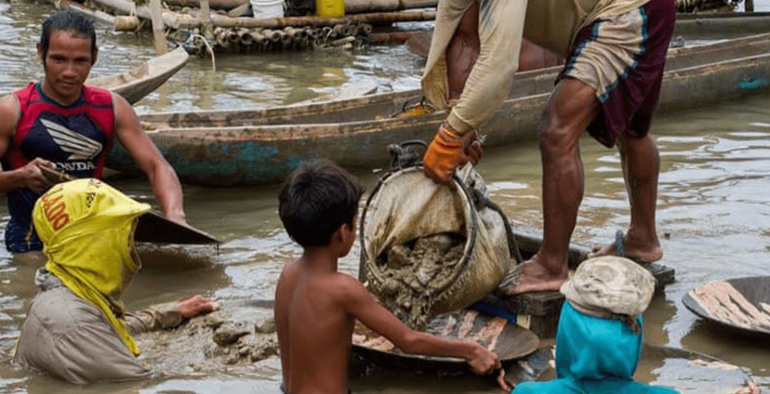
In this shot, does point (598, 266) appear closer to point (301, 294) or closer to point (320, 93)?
point (301, 294)

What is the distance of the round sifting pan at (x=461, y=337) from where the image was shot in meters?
4.60

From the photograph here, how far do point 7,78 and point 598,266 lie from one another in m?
10.1

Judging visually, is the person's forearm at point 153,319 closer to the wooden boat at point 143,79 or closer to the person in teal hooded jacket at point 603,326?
the person in teal hooded jacket at point 603,326

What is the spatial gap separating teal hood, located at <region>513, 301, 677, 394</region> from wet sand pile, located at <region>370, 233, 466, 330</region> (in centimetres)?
166

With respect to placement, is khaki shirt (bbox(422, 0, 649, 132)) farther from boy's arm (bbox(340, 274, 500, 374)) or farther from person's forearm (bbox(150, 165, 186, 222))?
person's forearm (bbox(150, 165, 186, 222))

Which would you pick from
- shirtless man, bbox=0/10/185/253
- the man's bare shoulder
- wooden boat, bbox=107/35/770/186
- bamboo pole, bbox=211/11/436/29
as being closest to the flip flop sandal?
shirtless man, bbox=0/10/185/253

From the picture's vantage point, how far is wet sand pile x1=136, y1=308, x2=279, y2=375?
4859 mm

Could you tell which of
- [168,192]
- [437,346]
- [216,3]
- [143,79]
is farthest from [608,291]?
[216,3]

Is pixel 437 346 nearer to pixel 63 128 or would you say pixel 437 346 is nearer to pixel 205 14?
pixel 63 128

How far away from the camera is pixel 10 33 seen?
15.3 meters

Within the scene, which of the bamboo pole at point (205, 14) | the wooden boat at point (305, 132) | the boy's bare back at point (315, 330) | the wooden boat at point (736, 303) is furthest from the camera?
the bamboo pole at point (205, 14)

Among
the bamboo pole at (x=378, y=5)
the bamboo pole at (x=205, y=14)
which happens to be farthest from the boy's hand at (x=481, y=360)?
the bamboo pole at (x=378, y=5)

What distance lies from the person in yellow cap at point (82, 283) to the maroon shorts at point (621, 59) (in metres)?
1.88

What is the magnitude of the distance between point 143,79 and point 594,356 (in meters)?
6.20
